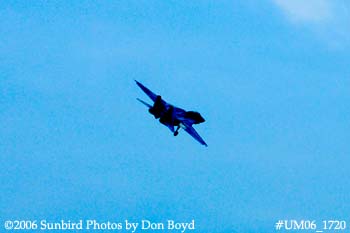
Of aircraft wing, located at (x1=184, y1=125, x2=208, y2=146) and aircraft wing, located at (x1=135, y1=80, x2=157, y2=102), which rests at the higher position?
aircraft wing, located at (x1=135, y1=80, x2=157, y2=102)

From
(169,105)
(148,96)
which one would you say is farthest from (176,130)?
(148,96)

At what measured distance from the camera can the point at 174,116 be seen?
127000 mm

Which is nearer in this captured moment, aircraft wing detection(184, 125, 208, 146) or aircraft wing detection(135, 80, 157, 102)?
aircraft wing detection(184, 125, 208, 146)

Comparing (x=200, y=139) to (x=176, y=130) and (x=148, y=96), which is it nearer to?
(x=176, y=130)

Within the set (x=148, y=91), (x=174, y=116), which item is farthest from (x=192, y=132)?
(x=148, y=91)

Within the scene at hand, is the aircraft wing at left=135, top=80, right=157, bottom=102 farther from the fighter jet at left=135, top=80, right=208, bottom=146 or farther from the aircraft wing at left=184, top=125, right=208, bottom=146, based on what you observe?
the aircraft wing at left=184, top=125, right=208, bottom=146

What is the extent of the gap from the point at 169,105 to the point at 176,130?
4879mm

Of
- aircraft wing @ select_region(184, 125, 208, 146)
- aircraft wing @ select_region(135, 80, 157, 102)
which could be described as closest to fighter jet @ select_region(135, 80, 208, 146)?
aircraft wing @ select_region(184, 125, 208, 146)

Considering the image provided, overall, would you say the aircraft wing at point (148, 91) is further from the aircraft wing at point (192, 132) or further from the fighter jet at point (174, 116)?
the aircraft wing at point (192, 132)

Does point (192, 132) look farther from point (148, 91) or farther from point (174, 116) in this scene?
point (148, 91)

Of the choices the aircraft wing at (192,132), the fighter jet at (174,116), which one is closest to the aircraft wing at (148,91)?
the fighter jet at (174,116)

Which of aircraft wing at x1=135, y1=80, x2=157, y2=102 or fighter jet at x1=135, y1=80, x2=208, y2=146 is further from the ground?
aircraft wing at x1=135, y1=80, x2=157, y2=102

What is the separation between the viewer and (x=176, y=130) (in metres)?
128

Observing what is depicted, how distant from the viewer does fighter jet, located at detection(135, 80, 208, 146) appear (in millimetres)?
124812
